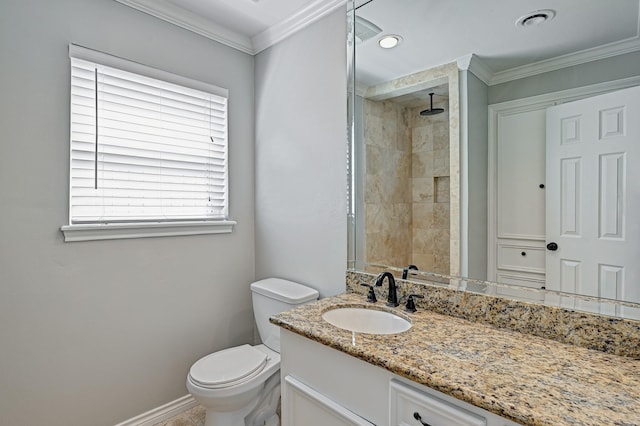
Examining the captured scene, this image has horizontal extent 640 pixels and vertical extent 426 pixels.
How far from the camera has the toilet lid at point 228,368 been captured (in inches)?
61.5

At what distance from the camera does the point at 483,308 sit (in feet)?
4.36

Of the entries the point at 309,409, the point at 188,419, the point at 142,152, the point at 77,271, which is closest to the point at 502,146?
the point at 309,409

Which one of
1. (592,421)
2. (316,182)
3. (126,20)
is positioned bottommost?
(592,421)

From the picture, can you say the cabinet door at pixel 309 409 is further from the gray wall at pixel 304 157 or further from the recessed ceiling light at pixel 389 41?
the recessed ceiling light at pixel 389 41

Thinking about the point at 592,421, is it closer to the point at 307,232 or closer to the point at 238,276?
the point at 307,232

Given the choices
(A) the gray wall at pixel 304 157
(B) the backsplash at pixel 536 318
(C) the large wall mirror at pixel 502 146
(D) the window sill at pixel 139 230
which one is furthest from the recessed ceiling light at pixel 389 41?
(D) the window sill at pixel 139 230

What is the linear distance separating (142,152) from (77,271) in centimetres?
71

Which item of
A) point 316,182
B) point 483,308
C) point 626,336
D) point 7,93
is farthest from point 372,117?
point 7,93

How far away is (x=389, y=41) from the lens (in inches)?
65.9

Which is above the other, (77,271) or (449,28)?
(449,28)

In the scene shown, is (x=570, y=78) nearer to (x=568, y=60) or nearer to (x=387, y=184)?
(x=568, y=60)

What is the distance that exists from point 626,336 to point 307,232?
4.90 feet

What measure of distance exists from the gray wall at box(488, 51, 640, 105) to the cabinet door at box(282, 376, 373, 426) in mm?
1330

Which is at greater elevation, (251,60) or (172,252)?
(251,60)
